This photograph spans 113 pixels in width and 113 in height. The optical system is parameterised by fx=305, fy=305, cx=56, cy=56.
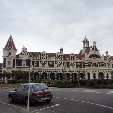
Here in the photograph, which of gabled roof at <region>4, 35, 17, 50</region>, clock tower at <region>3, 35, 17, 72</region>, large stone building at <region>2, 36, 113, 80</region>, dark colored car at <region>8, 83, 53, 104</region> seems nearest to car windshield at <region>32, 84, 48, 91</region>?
dark colored car at <region>8, 83, 53, 104</region>

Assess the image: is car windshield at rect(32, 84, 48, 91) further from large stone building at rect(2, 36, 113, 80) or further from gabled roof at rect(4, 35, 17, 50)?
gabled roof at rect(4, 35, 17, 50)

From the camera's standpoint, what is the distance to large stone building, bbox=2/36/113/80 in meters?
85.2

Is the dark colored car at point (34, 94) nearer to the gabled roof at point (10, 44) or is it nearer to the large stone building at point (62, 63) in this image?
the large stone building at point (62, 63)

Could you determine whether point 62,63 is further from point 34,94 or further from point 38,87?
point 34,94

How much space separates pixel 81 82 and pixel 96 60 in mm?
35127

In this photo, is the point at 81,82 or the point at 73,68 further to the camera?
the point at 73,68

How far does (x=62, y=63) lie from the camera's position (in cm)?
8844

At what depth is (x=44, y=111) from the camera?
19094 mm

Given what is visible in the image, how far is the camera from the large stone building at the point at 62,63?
279ft

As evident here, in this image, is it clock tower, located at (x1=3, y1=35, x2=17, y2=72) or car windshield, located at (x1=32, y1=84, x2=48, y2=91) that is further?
clock tower, located at (x1=3, y1=35, x2=17, y2=72)

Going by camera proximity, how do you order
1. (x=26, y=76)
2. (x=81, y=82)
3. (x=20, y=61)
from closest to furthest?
(x=81, y=82), (x=26, y=76), (x=20, y=61)

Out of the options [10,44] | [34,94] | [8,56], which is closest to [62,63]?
[8,56]

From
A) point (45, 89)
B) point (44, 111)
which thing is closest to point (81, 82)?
point (45, 89)

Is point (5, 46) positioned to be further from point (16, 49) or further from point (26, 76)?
point (26, 76)
